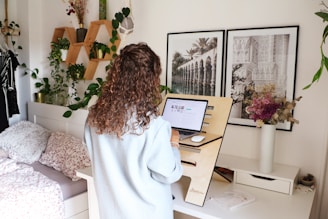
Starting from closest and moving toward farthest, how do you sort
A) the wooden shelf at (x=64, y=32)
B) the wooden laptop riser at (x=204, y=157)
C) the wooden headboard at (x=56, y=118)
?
1. the wooden laptop riser at (x=204, y=157)
2. the wooden headboard at (x=56, y=118)
3. the wooden shelf at (x=64, y=32)

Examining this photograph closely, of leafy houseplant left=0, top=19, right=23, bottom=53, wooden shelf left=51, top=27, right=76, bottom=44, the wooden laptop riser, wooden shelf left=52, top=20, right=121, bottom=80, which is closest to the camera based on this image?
the wooden laptop riser

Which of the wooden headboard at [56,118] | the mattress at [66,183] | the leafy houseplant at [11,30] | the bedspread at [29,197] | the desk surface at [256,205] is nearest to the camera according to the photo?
the desk surface at [256,205]

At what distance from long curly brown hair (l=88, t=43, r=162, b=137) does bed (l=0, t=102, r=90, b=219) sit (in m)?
1.23

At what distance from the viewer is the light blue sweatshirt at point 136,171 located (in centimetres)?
120

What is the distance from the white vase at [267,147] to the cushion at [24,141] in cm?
210

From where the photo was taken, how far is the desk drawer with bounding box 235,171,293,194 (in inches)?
62.2

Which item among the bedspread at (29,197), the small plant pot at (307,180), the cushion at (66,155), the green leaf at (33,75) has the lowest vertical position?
the bedspread at (29,197)

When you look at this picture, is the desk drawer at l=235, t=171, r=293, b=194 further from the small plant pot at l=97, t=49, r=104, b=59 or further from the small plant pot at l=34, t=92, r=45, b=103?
the small plant pot at l=34, t=92, r=45, b=103

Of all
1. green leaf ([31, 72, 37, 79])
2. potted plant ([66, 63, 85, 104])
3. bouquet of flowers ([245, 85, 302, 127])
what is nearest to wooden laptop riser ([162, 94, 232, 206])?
bouquet of flowers ([245, 85, 302, 127])

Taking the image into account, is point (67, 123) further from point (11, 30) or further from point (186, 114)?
point (186, 114)

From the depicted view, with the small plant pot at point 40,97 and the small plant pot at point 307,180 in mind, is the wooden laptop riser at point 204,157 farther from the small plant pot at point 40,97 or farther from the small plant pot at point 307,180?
the small plant pot at point 40,97

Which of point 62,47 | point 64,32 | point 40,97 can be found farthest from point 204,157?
point 40,97

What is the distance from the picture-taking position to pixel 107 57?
8.71 ft

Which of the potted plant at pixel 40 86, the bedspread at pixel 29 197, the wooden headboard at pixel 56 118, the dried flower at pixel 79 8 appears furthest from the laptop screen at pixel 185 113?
the potted plant at pixel 40 86
